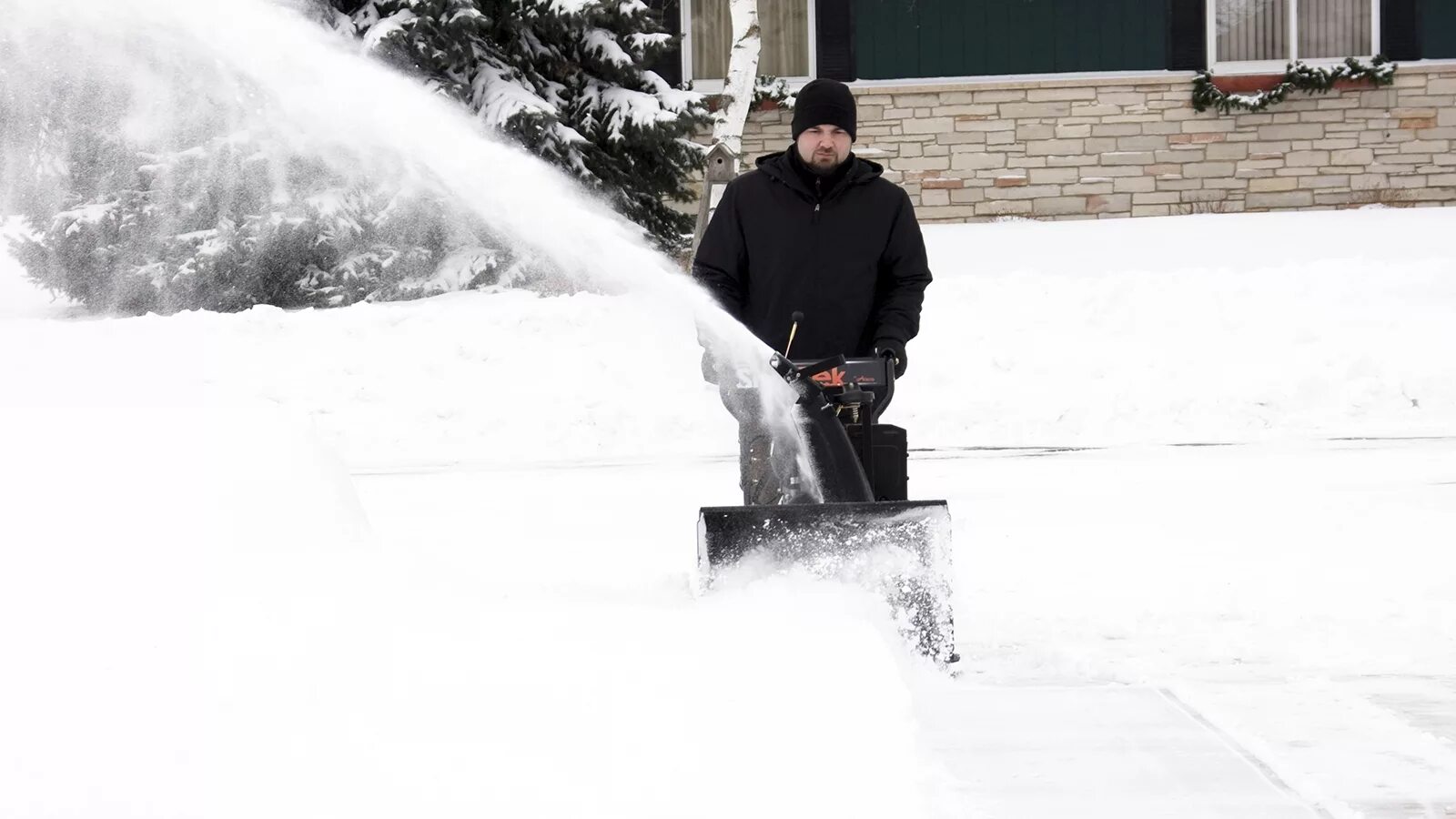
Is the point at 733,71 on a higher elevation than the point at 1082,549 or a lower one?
higher

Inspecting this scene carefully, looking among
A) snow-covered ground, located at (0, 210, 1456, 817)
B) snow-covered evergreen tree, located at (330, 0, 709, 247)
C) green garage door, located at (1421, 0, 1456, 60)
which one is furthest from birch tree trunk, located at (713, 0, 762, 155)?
green garage door, located at (1421, 0, 1456, 60)

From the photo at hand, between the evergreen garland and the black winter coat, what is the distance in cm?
1366

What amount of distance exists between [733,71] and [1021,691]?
428 inches

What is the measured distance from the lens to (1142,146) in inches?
701

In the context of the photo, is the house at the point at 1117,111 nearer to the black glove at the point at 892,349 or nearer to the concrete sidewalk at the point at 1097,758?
the black glove at the point at 892,349

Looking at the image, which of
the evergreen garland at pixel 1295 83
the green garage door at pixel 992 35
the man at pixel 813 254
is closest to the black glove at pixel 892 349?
the man at pixel 813 254

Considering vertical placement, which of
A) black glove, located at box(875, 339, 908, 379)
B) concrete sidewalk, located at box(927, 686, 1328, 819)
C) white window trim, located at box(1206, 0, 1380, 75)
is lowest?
concrete sidewalk, located at box(927, 686, 1328, 819)

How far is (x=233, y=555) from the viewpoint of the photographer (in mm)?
3621

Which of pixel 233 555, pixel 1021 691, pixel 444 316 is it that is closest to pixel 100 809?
pixel 233 555

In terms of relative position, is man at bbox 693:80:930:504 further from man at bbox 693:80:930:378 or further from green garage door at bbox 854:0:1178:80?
green garage door at bbox 854:0:1178:80

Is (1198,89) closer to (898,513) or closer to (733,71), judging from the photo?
(733,71)

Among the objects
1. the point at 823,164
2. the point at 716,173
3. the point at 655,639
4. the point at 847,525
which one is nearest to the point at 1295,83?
the point at 716,173

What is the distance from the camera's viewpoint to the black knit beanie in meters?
4.68

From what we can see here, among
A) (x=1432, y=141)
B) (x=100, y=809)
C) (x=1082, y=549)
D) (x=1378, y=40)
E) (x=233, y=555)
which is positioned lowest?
(x=1082, y=549)
